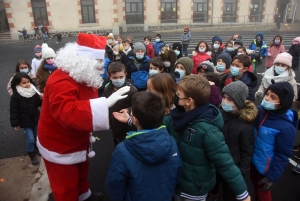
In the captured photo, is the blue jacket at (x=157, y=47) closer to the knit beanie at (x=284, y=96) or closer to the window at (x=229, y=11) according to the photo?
the knit beanie at (x=284, y=96)

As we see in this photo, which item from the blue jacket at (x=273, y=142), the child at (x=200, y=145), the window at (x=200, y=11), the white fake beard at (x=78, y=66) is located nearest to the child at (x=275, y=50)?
the blue jacket at (x=273, y=142)

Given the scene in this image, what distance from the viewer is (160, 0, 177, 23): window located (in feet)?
84.6

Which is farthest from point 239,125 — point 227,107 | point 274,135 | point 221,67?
point 221,67

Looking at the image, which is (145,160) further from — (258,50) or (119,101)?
(258,50)

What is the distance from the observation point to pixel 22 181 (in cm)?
342

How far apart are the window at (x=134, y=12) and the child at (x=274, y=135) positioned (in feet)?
81.5

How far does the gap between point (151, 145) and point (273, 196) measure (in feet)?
8.04

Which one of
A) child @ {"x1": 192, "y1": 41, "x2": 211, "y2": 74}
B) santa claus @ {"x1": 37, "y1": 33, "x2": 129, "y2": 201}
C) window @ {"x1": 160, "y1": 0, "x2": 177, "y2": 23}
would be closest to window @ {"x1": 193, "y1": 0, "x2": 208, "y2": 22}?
window @ {"x1": 160, "y1": 0, "x2": 177, "y2": 23}

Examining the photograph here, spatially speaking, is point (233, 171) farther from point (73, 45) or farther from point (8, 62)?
point (8, 62)

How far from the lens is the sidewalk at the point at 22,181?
10.3 feet

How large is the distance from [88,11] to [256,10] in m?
20.9

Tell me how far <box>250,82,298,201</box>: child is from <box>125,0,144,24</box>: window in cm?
2486

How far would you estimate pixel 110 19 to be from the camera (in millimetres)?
22797

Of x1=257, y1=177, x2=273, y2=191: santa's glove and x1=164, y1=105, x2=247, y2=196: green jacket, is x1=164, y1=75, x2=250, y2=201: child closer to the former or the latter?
x1=164, y1=105, x2=247, y2=196: green jacket
